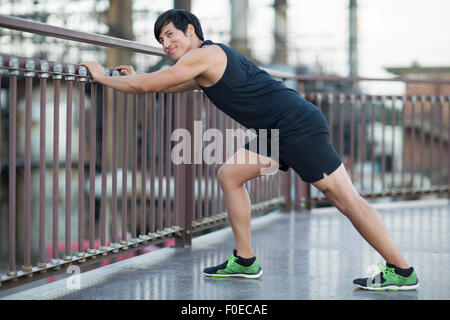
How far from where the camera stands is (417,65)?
18906 mm

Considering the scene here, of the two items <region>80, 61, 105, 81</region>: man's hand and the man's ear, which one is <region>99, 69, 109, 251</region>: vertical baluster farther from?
the man's ear

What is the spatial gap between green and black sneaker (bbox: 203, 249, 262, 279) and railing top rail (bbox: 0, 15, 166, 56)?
123 centimetres

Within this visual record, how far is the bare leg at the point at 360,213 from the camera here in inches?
113

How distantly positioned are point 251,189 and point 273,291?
8.09ft

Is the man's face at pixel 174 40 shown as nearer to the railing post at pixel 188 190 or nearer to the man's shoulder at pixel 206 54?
the man's shoulder at pixel 206 54

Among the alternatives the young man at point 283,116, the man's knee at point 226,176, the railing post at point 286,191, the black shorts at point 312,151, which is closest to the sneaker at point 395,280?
the young man at point 283,116

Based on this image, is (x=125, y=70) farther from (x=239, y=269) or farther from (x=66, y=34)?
(x=239, y=269)

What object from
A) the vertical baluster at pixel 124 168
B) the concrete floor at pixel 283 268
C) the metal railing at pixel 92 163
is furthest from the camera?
the vertical baluster at pixel 124 168

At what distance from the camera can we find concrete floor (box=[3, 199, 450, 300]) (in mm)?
2834

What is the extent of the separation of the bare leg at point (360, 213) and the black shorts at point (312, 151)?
0.14 feet
